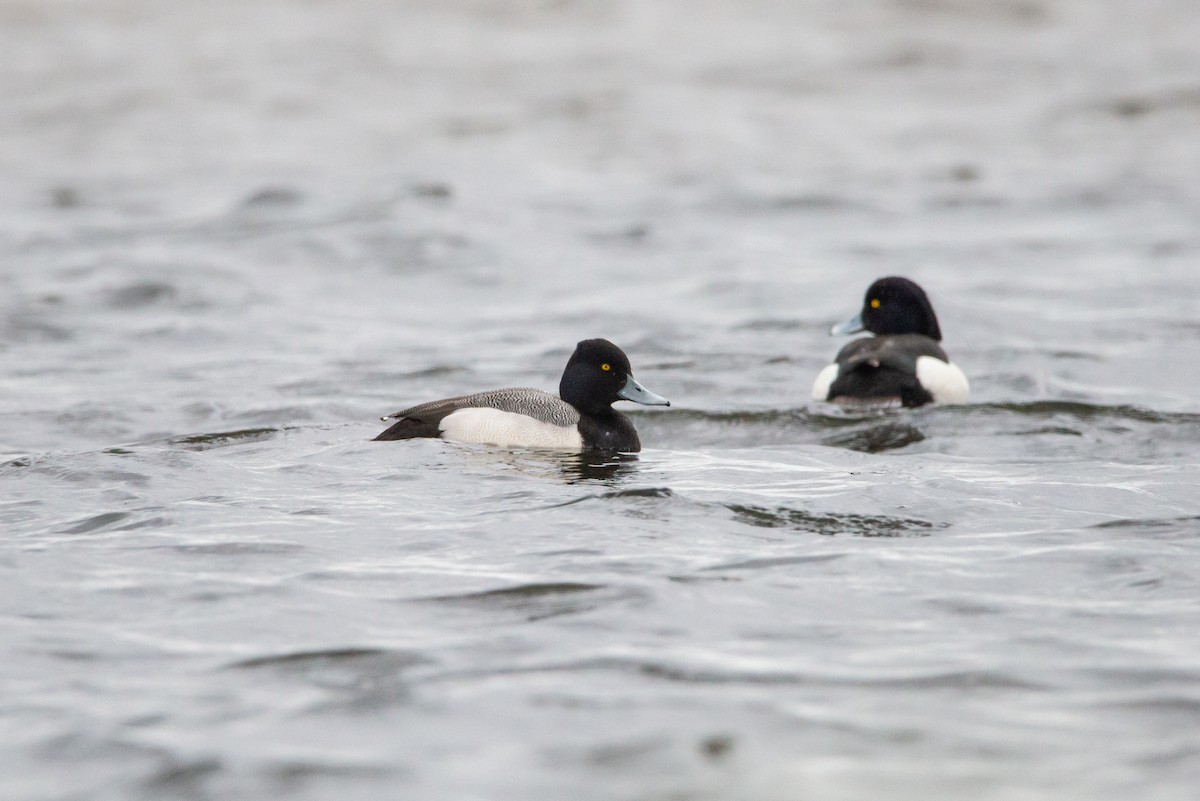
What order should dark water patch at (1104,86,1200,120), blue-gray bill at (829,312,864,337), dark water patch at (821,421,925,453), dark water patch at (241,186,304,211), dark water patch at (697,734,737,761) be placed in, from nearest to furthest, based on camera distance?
dark water patch at (697,734,737,761) → dark water patch at (821,421,925,453) → blue-gray bill at (829,312,864,337) → dark water patch at (241,186,304,211) → dark water patch at (1104,86,1200,120)

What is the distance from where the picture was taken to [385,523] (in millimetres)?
8141

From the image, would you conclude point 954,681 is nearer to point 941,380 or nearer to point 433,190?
point 941,380

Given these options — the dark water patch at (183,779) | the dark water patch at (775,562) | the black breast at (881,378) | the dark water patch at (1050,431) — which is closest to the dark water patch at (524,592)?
the dark water patch at (775,562)

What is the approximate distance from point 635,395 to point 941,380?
2.71 meters

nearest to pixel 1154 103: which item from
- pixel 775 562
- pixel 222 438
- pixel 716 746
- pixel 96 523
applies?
pixel 222 438

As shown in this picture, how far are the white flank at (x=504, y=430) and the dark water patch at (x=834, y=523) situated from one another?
1.84m

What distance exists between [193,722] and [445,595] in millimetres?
1567

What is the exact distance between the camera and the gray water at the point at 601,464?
548 cm

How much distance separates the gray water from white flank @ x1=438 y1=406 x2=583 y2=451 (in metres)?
0.25

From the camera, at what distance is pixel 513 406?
1004 centimetres

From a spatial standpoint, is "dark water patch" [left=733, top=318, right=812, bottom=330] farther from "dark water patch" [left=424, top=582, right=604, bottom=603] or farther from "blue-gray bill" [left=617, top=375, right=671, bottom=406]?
"dark water patch" [left=424, top=582, right=604, bottom=603]

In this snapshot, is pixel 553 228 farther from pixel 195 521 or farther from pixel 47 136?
pixel 195 521

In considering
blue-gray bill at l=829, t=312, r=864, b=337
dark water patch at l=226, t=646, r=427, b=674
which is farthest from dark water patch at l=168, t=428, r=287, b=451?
blue-gray bill at l=829, t=312, r=864, b=337

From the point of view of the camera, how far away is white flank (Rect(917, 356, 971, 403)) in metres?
11.9
